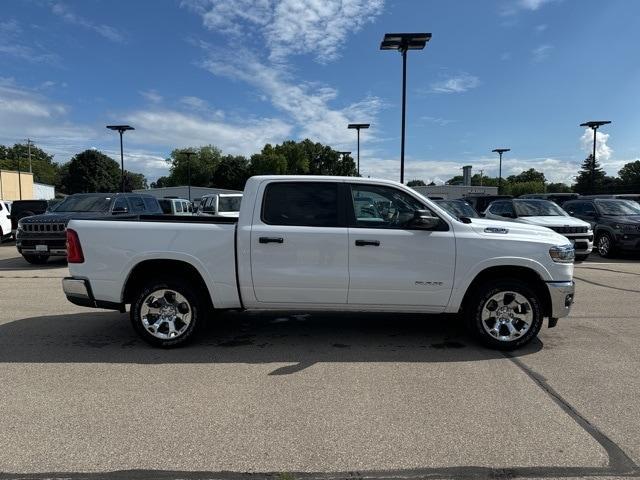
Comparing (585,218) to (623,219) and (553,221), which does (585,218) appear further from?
(553,221)

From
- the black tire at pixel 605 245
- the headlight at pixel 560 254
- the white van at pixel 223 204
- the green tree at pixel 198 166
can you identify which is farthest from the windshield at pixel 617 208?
the green tree at pixel 198 166

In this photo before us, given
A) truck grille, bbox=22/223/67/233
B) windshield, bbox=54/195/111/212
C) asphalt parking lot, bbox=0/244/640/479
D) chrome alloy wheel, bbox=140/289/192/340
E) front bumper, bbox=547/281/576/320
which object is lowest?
asphalt parking lot, bbox=0/244/640/479

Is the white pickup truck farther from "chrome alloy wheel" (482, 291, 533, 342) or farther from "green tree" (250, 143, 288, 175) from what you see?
"green tree" (250, 143, 288, 175)

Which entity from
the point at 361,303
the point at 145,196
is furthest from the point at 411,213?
the point at 145,196

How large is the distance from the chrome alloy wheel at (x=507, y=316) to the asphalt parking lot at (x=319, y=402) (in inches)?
9.4

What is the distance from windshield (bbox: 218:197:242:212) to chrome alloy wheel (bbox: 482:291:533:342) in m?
10.4

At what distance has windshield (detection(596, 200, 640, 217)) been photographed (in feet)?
47.5

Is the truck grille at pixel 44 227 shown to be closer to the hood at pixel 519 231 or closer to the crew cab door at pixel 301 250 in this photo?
the crew cab door at pixel 301 250

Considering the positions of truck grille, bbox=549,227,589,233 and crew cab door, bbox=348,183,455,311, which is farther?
truck grille, bbox=549,227,589,233

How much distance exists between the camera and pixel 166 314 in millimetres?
5324

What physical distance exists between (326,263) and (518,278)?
2130mm

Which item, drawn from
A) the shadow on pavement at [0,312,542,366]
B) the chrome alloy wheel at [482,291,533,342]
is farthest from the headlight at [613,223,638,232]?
the chrome alloy wheel at [482,291,533,342]

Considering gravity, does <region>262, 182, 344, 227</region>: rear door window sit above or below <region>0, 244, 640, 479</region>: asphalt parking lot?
above

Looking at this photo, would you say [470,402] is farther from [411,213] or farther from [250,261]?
[250,261]
